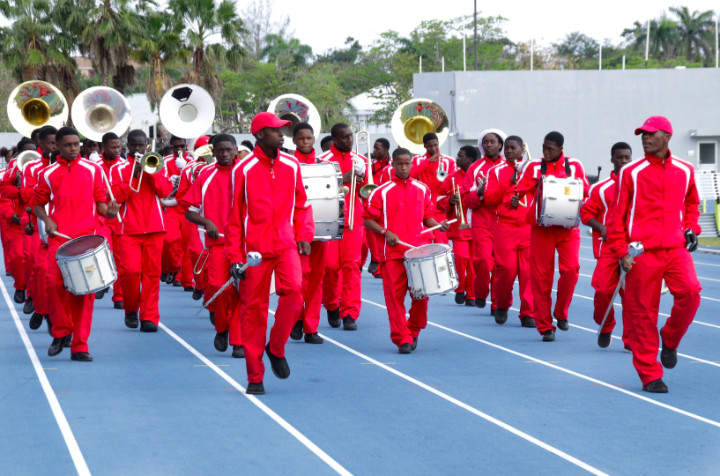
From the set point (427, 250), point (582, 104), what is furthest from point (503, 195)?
point (582, 104)

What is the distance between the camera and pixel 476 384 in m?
8.66

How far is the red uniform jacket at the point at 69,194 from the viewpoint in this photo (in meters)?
9.55

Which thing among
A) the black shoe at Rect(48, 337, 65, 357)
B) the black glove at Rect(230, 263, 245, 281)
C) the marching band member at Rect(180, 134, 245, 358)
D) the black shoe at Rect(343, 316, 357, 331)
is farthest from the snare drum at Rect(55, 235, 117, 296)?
the black shoe at Rect(343, 316, 357, 331)

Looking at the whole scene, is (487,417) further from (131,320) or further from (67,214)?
(131,320)

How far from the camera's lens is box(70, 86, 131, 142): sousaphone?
14570 mm

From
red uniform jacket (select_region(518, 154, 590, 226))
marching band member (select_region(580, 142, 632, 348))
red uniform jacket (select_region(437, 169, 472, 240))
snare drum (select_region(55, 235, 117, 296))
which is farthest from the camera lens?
red uniform jacket (select_region(437, 169, 472, 240))

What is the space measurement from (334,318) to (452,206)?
2.55 metres

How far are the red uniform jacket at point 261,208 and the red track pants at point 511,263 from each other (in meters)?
4.46

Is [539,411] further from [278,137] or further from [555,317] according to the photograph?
[555,317]

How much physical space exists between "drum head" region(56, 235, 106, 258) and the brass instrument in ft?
26.2

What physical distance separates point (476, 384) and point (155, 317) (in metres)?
4.07

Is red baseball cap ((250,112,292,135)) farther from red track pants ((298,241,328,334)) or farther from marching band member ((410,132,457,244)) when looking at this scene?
marching band member ((410,132,457,244))

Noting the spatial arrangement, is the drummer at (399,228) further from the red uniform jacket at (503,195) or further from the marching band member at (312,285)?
the red uniform jacket at (503,195)

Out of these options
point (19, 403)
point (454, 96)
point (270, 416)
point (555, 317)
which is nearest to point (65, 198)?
point (19, 403)
